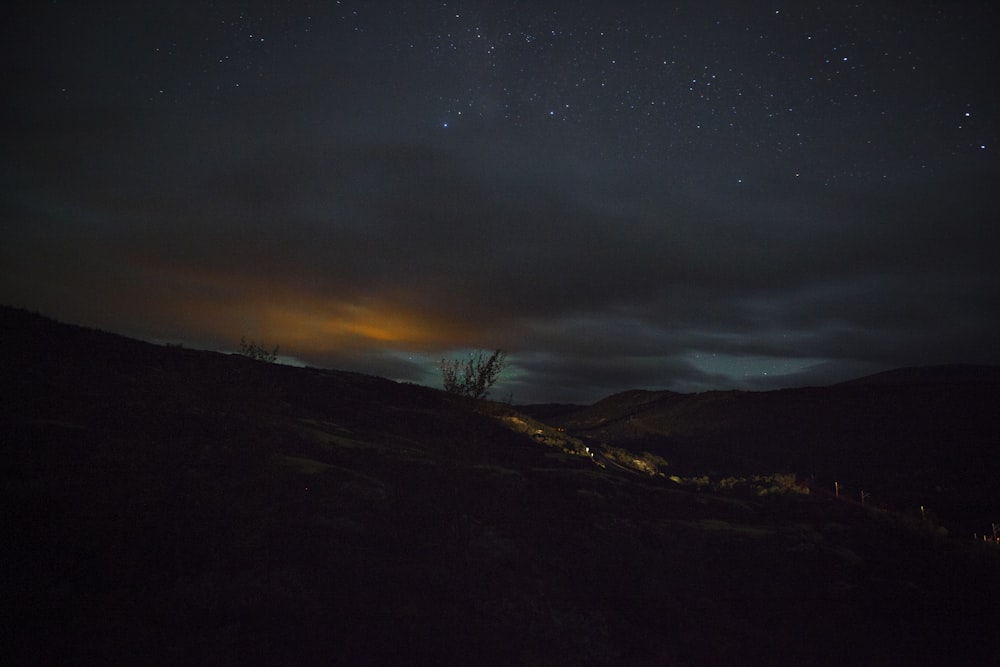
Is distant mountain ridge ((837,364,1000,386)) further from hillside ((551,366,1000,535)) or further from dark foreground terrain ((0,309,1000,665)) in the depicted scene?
dark foreground terrain ((0,309,1000,665))

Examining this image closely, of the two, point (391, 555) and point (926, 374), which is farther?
point (926, 374)

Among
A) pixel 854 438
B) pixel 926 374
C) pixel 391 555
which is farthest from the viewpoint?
pixel 926 374

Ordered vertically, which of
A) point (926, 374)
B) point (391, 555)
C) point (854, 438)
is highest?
point (926, 374)

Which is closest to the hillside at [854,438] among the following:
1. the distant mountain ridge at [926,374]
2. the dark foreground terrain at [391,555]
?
the dark foreground terrain at [391,555]

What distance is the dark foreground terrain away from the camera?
8.58 m

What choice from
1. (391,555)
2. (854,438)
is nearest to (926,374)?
(854,438)

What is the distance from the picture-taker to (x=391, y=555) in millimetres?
11922

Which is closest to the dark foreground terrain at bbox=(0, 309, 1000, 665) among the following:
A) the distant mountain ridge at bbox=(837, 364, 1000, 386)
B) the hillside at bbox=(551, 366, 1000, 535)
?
the hillside at bbox=(551, 366, 1000, 535)

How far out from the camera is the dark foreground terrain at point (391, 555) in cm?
858

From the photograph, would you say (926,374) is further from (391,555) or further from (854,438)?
(391,555)

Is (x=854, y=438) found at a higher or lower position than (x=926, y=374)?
lower

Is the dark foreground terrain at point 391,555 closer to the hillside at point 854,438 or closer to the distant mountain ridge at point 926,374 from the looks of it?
the hillside at point 854,438

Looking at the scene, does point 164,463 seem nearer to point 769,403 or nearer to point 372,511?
point 372,511

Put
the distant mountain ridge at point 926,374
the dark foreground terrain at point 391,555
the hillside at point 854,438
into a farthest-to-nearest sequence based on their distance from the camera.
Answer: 1. the distant mountain ridge at point 926,374
2. the hillside at point 854,438
3. the dark foreground terrain at point 391,555
